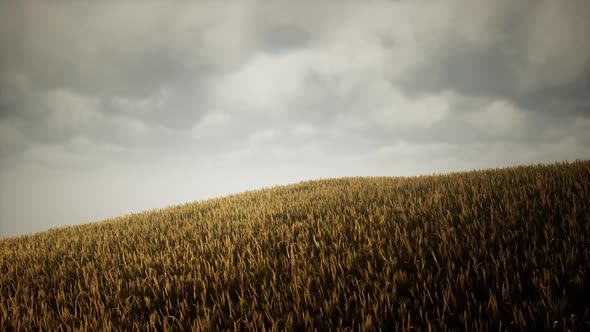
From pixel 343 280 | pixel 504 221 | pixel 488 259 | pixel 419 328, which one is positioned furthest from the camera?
pixel 504 221

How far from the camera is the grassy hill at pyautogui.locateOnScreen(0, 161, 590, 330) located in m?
2.22

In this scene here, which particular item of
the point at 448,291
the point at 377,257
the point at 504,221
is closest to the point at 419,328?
the point at 448,291

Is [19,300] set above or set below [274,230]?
below

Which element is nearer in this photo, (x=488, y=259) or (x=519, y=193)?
(x=488, y=259)

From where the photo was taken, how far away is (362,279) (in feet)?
9.41

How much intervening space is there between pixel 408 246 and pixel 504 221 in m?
1.55

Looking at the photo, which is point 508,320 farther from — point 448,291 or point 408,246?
point 408,246

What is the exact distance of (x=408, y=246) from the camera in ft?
10.8

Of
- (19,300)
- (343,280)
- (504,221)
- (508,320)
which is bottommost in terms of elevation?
(19,300)

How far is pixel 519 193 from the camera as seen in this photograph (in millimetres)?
5016

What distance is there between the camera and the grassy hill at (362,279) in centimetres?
222

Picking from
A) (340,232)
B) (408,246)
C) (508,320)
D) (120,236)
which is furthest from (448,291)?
(120,236)

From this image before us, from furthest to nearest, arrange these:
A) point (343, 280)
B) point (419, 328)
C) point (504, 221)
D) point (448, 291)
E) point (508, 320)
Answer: point (504, 221), point (343, 280), point (448, 291), point (508, 320), point (419, 328)

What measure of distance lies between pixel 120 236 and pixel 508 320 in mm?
7472
